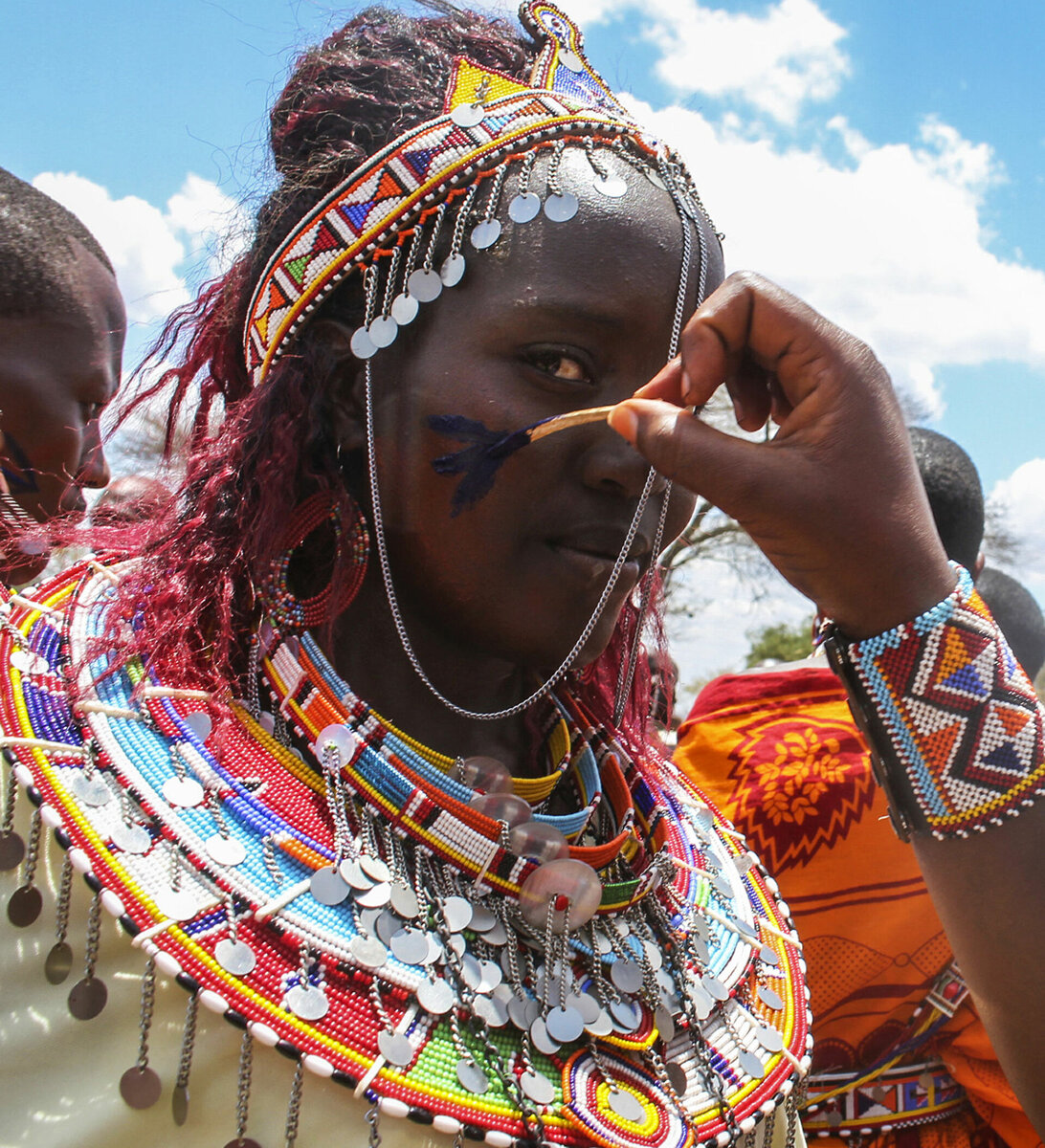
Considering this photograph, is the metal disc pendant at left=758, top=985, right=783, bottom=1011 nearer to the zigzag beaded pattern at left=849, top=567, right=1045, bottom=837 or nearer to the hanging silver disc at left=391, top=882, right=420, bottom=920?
the zigzag beaded pattern at left=849, top=567, right=1045, bottom=837

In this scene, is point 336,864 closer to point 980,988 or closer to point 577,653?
point 577,653

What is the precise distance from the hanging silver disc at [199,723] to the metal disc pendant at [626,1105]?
2.34 ft

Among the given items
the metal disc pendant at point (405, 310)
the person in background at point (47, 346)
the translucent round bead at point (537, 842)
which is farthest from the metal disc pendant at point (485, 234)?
the person in background at point (47, 346)

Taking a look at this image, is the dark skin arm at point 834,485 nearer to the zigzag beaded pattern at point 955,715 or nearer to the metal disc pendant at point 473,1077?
the zigzag beaded pattern at point 955,715

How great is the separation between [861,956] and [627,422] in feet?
6.12

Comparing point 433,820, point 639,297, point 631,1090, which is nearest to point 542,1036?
point 631,1090

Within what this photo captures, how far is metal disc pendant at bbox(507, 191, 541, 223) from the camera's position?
1.49m

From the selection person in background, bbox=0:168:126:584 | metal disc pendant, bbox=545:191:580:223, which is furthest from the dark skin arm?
person in background, bbox=0:168:126:584

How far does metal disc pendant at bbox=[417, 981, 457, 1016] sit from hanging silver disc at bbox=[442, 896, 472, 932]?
9 cm

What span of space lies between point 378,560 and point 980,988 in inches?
41.1

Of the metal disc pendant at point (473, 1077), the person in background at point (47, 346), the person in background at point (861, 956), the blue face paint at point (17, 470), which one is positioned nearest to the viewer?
the metal disc pendant at point (473, 1077)

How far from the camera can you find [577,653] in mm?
1594

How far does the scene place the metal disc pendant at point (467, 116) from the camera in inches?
61.9

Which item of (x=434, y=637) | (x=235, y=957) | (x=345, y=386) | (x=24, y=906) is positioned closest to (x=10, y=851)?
(x=24, y=906)
